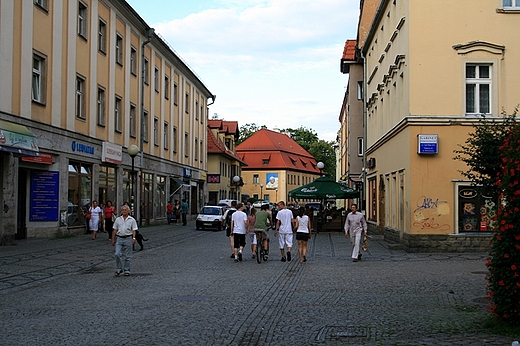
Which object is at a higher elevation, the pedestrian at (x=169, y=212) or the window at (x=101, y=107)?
the window at (x=101, y=107)

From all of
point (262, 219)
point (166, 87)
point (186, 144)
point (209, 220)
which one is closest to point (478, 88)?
point (262, 219)

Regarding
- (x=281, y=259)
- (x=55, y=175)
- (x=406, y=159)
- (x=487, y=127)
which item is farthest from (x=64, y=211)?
(x=487, y=127)

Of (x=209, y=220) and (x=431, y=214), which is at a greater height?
(x=431, y=214)

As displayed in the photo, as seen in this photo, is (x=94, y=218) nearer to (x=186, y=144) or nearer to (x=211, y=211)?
(x=211, y=211)

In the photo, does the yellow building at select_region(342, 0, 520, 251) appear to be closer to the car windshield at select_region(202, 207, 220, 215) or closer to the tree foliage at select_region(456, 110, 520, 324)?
the tree foliage at select_region(456, 110, 520, 324)

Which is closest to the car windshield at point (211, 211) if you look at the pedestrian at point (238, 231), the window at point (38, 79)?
the window at point (38, 79)

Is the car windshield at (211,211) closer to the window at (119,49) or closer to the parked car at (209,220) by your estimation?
the parked car at (209,220)

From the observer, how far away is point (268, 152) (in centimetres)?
10931

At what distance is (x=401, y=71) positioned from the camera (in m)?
25.1

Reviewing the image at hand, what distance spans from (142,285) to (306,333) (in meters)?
5.98

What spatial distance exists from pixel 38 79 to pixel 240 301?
56.2 feet

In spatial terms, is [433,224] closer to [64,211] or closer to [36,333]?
[64,211]

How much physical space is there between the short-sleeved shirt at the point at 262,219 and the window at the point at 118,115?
17.4 meters

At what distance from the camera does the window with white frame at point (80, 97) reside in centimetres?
2981
